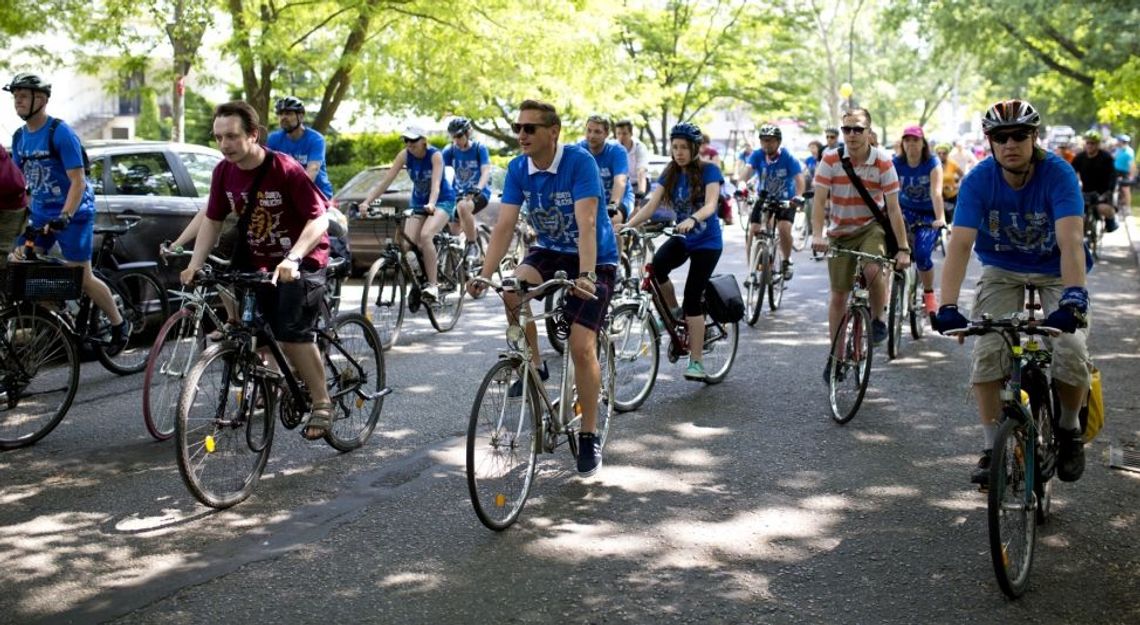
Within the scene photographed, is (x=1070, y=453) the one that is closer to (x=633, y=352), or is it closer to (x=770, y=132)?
(x=633, y=352)

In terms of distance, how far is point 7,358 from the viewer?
7473 mm

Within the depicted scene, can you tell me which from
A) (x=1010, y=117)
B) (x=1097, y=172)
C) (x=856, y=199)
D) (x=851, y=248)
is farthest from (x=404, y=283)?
(x=1097, y=172)

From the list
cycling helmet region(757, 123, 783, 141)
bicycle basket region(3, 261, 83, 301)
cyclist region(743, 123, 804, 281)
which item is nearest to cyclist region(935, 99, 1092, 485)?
bicycle basket region(3, 261, 83, 301)

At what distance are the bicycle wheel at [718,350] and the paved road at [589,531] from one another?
70cm

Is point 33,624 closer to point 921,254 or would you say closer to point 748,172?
point 921,254

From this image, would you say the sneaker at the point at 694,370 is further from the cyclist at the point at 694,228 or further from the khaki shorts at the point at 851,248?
the khaki shorts at the point at 851,248

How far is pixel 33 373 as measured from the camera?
757 cm

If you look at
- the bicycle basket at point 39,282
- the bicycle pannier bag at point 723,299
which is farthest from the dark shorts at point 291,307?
the bicycle pannier bag at point 723,299

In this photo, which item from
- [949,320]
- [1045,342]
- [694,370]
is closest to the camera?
[949,320]

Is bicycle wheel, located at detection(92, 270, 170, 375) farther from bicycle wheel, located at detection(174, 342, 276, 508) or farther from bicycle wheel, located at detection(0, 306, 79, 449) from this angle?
bicycle wheel, located at detection(174, 342, 276, 508)

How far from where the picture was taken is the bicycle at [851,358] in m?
8.22

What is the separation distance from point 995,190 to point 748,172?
898 centimetres

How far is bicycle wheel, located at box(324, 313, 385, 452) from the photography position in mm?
7160

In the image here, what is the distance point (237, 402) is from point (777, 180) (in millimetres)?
8294
